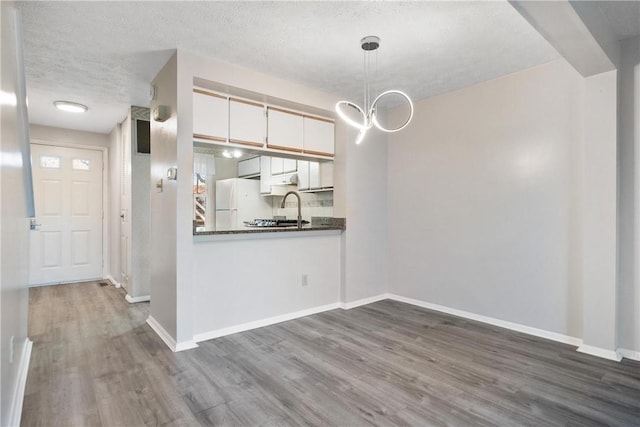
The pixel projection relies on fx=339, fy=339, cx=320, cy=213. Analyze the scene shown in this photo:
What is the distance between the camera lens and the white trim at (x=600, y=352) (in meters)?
2.58

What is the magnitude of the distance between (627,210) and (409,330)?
2.00 m

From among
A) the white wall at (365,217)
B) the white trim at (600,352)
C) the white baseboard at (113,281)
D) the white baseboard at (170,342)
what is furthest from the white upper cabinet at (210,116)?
the white trim at (600,352)

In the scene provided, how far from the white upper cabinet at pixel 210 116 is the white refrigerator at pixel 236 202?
2.51 metres

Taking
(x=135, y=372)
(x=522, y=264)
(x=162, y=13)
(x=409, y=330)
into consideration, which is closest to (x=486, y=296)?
(x=522, y=264)

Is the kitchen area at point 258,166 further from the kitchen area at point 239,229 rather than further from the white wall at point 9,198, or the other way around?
the white wall at point 9,198

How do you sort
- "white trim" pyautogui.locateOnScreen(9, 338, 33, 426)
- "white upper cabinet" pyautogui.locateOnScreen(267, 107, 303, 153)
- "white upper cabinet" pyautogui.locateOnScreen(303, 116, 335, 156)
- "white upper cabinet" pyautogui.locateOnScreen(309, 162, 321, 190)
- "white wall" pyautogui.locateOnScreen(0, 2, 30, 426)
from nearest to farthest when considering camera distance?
1. "white wall" pyautogui.locateOnScreen(0, 2, 30, 426)
2. "white trim" pyautogui.locateOnScreen(9, 338, 33, 426)
3. "white upper cabinet" pyautogui.locateOnScreen(267, 107, 303, 153)
4. "white upper cabinet" pyautogui.locateOnScreen(303, 116, 335, 156)
5. "white upper cabinet" pyautogui.locateOnScreen(309, 162, 321, 190)

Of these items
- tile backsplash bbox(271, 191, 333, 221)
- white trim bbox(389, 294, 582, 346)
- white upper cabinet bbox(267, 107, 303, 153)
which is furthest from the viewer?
tile backsplash bbox(271, 191, 333, 221)

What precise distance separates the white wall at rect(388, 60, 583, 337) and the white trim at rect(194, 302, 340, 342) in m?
1.10

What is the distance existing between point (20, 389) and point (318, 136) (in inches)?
127

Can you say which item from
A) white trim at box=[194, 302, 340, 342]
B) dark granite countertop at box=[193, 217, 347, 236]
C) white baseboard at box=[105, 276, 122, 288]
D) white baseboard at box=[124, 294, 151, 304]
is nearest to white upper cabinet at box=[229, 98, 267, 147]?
dark granite countertop at box=[193, 217, 347, 236]

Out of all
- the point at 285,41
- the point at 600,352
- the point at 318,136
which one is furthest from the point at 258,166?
the point at 600,352

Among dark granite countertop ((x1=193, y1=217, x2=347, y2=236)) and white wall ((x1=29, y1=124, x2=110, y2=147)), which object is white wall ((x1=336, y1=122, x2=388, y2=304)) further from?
white wall ((x1=29, y1=124, x2=110, y2=147))

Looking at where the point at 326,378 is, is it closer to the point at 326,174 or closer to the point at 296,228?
the point at 296,228

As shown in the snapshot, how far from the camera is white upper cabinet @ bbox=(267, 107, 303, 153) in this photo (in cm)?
347
